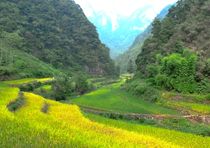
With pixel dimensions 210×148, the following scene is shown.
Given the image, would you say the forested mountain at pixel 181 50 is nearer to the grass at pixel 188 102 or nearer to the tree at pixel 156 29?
the tree at pixel 156 29

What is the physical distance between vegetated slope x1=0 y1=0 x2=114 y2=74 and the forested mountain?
26.6m

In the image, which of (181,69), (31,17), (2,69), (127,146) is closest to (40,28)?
(31,17)

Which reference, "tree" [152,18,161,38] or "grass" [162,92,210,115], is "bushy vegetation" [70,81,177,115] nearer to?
"grass" [162,92,210,115]

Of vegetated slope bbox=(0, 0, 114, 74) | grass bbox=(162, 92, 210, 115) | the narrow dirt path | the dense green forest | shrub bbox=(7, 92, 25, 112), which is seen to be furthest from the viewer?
vegetated slope bbox=(0, 0, 114, 74)

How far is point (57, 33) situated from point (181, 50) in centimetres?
4728

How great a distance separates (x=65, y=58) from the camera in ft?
294

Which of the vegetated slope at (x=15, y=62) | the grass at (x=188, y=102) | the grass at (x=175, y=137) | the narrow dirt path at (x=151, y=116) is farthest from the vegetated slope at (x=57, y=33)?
the grass at (x=175, y=137)

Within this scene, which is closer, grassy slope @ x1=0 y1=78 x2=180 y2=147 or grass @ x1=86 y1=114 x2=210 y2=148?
grassy slope @ x1=0 y1=78 x2=180 y2=147

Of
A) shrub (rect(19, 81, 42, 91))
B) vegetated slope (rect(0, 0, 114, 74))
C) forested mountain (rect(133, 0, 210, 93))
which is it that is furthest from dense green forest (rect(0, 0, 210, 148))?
vegetated slope (rect(0, 0, 114, 74))

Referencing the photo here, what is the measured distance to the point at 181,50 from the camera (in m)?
50.9

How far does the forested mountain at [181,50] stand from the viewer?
44.8 metres

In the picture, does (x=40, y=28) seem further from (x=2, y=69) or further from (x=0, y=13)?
(x=2, y=69)

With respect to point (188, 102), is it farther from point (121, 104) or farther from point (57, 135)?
point (57, 135)

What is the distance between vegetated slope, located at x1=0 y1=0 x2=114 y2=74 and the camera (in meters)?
83.9
